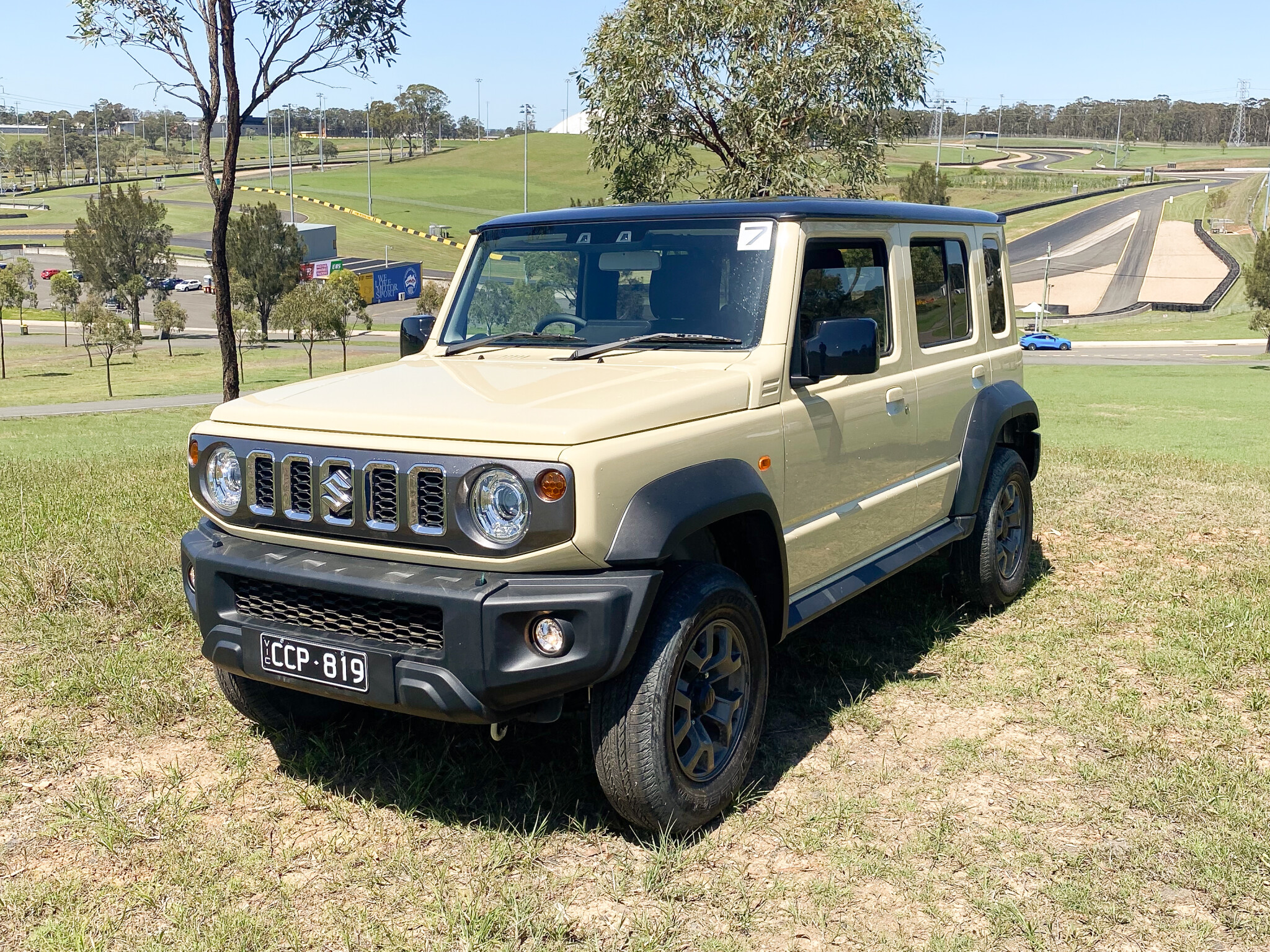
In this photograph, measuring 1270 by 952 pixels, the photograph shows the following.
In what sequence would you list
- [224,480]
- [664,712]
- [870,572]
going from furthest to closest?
[870,572], [224,480], [664,712]

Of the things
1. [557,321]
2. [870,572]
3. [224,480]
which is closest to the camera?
[224,480]

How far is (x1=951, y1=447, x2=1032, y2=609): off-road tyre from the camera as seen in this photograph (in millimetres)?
5961

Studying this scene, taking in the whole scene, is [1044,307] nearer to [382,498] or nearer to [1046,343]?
[1046,343]

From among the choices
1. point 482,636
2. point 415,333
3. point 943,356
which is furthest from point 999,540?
point 482,636

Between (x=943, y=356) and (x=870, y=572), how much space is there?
126 centimetres

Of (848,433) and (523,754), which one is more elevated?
(848,433)

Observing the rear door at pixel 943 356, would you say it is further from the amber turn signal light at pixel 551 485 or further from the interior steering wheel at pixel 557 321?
the amber turn signal light at pixel 551 485

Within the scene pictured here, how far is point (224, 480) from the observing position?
3.86m

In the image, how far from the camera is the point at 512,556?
10.8 feet

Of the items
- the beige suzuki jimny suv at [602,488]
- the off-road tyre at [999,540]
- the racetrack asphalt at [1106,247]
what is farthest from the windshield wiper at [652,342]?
the racetrack asphalt at [1106,247]

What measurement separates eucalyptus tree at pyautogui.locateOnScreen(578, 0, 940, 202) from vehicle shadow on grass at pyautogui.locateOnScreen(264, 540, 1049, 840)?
13648mm

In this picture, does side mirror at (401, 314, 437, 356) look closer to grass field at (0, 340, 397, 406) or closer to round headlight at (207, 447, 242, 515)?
round headlight at (207, 447, 242, 515)

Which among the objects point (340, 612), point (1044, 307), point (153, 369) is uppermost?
point (340, 612)

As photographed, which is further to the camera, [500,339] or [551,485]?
[500,339]
